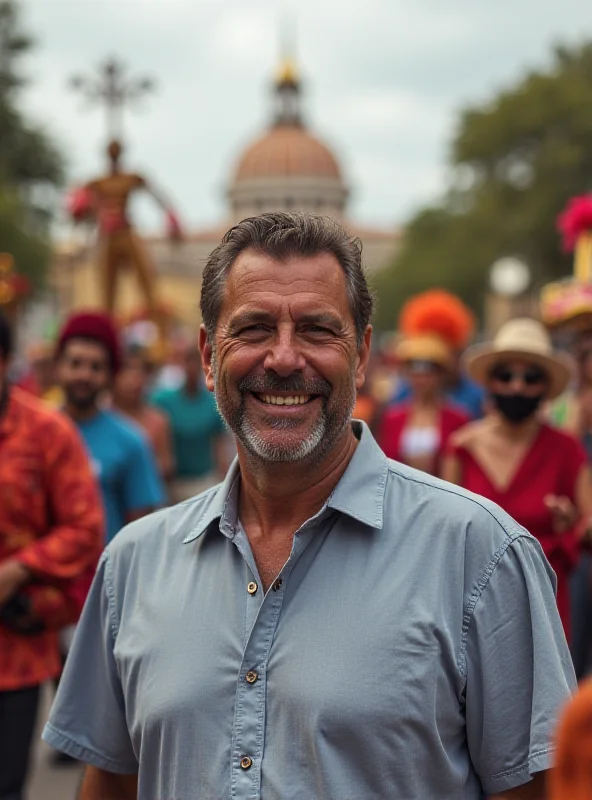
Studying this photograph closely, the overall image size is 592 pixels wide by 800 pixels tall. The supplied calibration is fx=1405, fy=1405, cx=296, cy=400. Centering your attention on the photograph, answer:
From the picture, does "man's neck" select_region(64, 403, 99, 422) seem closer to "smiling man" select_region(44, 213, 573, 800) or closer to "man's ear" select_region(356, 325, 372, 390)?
"smiling man" select_region(44, 213, 573, 800)

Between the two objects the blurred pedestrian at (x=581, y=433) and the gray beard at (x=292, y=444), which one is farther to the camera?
the blurred pedestrian at (x=581, y=433)

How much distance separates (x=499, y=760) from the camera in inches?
95.6

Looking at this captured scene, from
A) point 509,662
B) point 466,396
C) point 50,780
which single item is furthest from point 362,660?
point 466,396

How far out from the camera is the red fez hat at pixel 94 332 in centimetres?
607

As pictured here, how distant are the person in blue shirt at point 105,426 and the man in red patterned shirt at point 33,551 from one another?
1307 millimetres

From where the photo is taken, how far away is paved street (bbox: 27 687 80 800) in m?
6.14

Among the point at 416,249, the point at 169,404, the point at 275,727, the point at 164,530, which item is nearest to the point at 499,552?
the point at 275,727

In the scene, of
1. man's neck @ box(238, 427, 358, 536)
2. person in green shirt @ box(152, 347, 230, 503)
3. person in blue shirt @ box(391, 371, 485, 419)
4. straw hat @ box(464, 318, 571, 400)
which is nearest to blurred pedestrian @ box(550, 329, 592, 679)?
straw hat @ box(464, 318, 571, 400)

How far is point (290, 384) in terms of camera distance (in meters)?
2.61

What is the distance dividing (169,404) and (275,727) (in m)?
7.47

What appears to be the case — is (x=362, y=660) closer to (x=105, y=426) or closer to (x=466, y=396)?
(x=105, y=426)

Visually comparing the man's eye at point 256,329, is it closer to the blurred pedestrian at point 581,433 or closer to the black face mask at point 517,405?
the black face mask at point 517,405

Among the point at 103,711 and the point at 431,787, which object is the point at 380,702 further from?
the point at 103,711

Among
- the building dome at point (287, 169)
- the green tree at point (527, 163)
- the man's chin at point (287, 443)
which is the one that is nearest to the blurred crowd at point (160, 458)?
the man's chin at point (287, 443)
